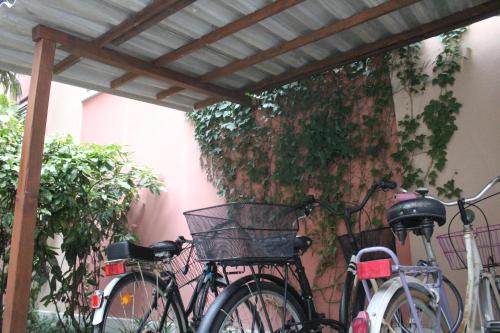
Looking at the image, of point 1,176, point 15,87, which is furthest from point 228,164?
point 15,87

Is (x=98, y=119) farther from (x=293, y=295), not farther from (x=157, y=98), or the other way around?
(x=293, y=295)

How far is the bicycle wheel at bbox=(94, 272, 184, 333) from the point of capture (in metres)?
3.07

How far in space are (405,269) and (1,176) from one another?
3644mm

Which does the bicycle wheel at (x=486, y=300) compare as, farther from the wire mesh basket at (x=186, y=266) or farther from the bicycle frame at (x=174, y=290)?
the wire mesh basket at (x=186, y=266)

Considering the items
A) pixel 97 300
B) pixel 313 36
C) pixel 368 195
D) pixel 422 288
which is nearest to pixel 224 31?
pixel 313 36

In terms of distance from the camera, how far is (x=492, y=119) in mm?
3354

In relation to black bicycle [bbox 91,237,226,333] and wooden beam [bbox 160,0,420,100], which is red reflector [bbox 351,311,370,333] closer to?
A: black bicycle [bbox 91,237,226,333]

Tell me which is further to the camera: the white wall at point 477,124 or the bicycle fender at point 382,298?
the white wall at point 477,124

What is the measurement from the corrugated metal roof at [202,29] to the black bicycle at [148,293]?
1545mm

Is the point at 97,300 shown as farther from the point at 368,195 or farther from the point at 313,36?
the point at 313,36

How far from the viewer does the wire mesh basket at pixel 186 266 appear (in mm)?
3419

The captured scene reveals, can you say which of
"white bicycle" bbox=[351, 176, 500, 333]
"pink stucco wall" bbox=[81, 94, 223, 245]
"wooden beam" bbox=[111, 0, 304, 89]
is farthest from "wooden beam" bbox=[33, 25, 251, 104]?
"white bicycle" bbox=[351, 176, 500, 333]

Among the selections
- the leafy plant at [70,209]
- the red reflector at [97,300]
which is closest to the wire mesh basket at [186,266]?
the red reflector at [97,300]

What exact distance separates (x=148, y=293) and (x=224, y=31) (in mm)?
1953
